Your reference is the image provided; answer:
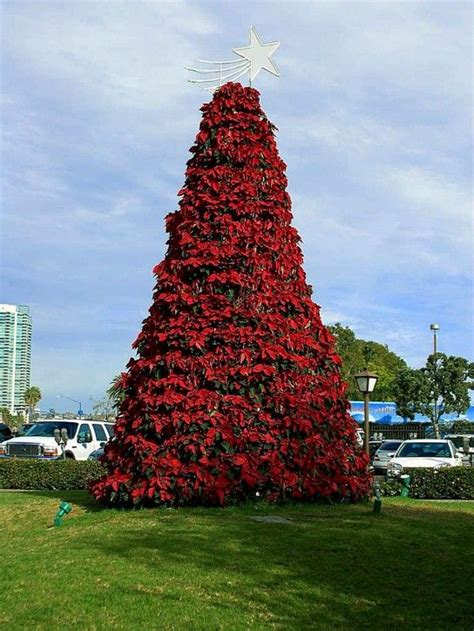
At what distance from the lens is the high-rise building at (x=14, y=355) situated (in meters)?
108

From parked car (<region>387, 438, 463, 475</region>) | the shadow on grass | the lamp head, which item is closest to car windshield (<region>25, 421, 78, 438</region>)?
parked car (<region>387, 438, 463, 475</region>)

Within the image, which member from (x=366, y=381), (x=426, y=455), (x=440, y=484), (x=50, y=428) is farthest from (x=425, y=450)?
(x=50, y=428)

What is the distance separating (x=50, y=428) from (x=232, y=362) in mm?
13489

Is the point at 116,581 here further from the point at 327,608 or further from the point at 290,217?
the point at 290,217

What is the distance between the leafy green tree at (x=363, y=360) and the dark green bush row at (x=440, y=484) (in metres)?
51.9

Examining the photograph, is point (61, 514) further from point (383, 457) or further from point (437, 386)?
point (437, 386)

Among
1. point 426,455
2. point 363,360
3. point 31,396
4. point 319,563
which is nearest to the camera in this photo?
point 319,563

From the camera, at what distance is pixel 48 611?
654 centimetres

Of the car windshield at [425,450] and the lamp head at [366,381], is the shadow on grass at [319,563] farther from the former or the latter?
the car windshield at [425,450]

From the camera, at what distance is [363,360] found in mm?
73000

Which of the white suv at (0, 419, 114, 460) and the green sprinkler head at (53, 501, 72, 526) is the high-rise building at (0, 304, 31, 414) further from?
the green sprinkler head at (53, 501, 72, 526)

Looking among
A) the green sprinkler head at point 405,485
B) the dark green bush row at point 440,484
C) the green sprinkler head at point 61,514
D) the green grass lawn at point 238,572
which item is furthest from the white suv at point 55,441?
the green grass lawn at point 238,572

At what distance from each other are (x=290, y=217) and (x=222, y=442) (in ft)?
12.8

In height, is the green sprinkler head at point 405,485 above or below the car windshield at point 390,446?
below
